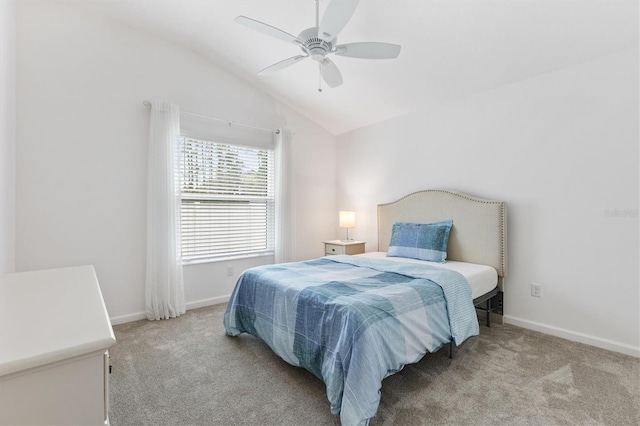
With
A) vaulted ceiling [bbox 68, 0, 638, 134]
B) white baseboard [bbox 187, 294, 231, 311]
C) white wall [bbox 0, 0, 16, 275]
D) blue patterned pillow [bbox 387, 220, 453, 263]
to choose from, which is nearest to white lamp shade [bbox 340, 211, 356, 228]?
blue patterned pillow [bbox 387, 220, 453, 263]

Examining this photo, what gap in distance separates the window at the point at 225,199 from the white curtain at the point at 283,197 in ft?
0.50

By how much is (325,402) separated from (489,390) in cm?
106

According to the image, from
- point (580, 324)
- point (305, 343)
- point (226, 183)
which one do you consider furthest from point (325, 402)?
point (226, 183)

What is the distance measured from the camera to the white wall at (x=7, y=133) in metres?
2.21

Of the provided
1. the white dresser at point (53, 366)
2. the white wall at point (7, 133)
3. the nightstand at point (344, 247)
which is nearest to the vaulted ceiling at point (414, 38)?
the white wall at point (7, 133)

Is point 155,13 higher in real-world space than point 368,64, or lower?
higher

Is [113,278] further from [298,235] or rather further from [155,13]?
[155,13]

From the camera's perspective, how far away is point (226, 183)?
3.91 m

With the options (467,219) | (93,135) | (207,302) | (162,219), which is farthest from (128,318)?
(467,219)

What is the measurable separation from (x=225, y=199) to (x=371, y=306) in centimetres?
268

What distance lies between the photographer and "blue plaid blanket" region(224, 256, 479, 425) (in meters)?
1.60

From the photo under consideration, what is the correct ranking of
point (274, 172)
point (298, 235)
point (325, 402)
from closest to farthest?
point (325, 402)
point (274, 172)
point (298, 235)

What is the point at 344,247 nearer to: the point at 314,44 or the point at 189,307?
the point at 189,307

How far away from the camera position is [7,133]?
7.90 ft
